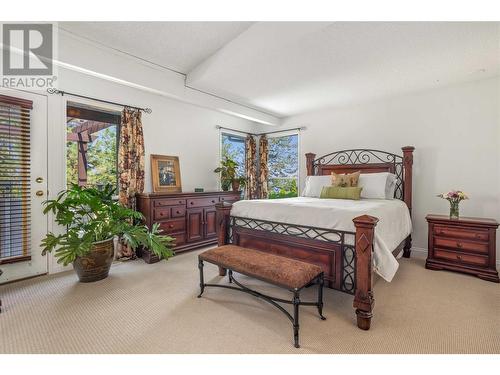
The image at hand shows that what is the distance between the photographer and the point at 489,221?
2.94 meters

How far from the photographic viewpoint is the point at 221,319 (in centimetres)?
202

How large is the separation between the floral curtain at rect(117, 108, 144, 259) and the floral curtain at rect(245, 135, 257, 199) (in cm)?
250

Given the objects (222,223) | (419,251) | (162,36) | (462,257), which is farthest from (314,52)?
(419,251)

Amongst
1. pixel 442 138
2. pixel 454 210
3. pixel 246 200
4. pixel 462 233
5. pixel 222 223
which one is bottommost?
pixel 462 233

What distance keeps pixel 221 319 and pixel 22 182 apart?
2807 millimetres

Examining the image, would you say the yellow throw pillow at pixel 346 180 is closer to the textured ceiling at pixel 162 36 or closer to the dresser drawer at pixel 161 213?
the textured ceiling at pixel 162 36

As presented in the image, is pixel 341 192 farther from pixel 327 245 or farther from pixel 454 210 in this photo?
pixel 327 245

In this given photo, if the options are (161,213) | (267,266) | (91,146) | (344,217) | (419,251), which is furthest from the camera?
(419,251)

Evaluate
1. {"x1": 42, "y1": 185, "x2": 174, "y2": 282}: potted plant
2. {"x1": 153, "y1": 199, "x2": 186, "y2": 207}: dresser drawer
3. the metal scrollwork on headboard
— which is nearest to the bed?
the metal scrollwork on headboard

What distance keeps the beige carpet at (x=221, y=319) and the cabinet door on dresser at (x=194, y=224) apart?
46.9 inches

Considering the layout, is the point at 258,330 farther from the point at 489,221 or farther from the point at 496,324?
the point at 489,221

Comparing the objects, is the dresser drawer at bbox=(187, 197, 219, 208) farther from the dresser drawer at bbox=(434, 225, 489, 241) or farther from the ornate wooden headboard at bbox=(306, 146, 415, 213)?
the dresser drawer at bbox=(434, 225, 489, 241)

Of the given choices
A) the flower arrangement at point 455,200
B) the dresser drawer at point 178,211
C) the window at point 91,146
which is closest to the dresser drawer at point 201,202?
the dresser drawer at point 178,211
